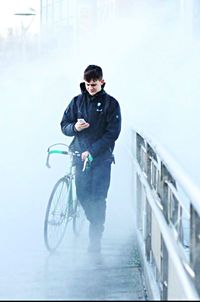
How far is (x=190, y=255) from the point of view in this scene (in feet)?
10.0

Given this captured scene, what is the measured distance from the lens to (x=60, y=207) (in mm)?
6156

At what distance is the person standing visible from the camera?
18.8ft

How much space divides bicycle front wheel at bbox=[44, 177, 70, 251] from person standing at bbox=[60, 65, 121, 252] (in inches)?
5.9

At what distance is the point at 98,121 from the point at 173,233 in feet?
8.31

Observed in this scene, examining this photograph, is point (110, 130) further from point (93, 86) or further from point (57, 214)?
point (57, 214)

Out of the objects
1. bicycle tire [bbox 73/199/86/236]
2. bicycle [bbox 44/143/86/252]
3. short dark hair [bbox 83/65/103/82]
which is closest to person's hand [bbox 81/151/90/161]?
bicycle [bbox 44/143/86/252]

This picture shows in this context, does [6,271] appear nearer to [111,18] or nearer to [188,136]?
[188,136]

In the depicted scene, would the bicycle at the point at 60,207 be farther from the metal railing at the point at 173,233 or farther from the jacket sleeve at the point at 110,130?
the metal railing at the point at 173,233

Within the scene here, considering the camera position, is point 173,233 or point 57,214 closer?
point 173,233

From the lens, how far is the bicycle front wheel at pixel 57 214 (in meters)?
6.00

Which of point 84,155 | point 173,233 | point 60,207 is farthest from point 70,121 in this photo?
point 173,233

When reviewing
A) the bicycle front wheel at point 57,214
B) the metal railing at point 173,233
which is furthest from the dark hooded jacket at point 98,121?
the metal railing at point 173,233

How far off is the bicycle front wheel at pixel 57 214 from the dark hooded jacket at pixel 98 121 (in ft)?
1.52

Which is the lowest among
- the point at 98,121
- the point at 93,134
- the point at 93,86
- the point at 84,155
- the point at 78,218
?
the point at 78,218
